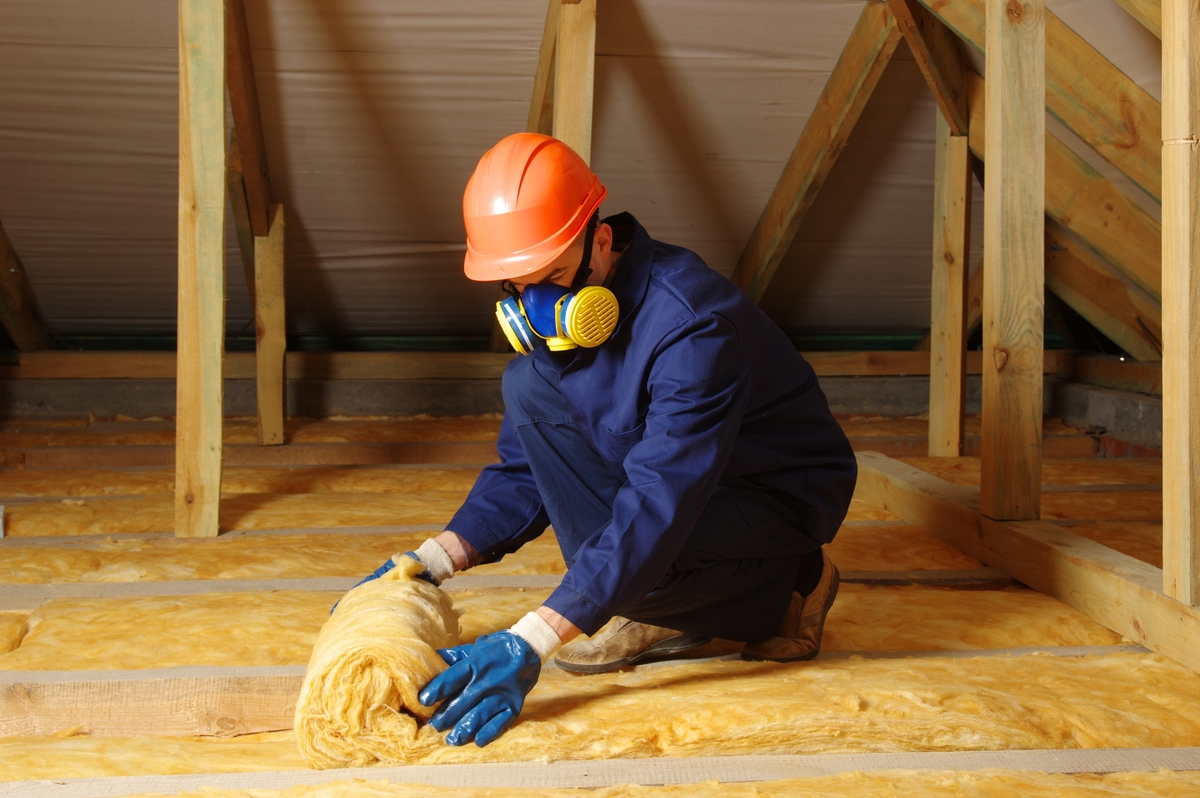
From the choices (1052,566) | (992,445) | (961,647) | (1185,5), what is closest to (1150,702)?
(961,647)

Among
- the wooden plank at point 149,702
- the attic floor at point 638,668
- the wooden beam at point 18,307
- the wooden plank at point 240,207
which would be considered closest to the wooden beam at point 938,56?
the attic floor at point 638,668

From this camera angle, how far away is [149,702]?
160 cm

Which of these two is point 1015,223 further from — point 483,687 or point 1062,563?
point 483,687

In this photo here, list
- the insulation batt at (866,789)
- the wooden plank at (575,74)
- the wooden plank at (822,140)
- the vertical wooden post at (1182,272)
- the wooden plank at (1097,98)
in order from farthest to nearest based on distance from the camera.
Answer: the wooden plank at (822,140) < the wooden plank at (575,74) < the wooden plank at (1097,98) < the vertical wooden post at (1182,272) < the insulation batt at (866,789)

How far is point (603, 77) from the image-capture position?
3.61m

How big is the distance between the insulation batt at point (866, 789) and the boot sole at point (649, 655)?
429mm

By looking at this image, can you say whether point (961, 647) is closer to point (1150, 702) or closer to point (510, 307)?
point (1150, 702)

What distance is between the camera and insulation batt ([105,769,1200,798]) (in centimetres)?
130

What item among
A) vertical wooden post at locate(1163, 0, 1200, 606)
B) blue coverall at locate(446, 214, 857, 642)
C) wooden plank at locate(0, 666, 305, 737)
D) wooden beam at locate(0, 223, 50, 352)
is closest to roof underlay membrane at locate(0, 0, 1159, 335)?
wooden beam at locate(0, 223, 50, 352)

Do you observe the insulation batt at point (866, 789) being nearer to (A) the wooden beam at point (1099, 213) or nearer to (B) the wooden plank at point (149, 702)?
(B) the wooden plank at point (149, 702)

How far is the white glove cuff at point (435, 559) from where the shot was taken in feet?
5.68

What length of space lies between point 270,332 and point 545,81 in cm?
161

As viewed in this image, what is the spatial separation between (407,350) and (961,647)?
3.95 m

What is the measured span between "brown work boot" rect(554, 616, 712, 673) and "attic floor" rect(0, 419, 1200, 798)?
3 cm
